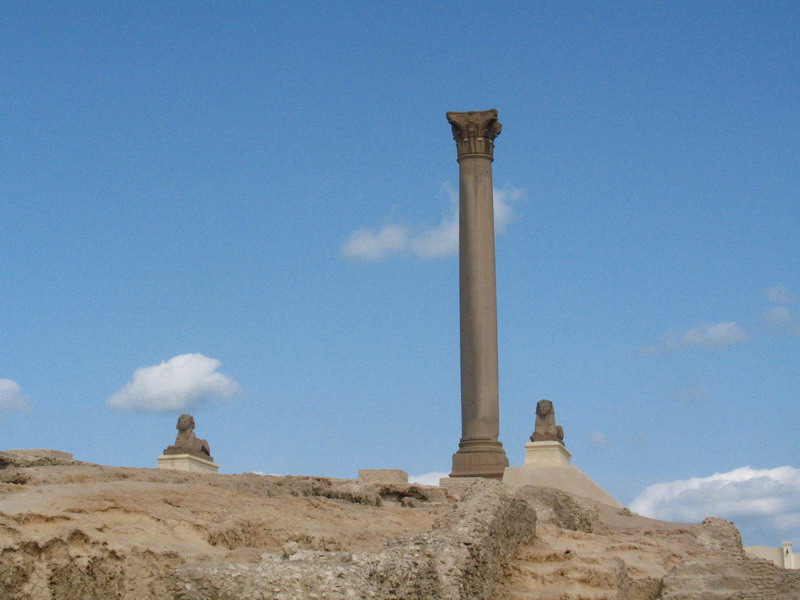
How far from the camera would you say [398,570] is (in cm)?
818

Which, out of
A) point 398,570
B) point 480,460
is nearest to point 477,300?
point 480,460

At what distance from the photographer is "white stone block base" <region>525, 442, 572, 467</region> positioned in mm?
24812

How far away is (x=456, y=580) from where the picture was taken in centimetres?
869

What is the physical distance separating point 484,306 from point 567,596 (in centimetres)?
1334

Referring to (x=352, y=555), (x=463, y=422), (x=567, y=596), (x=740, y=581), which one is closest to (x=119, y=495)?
(x=352, y=555)

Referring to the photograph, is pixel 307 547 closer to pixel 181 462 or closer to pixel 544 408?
pixel 544 408

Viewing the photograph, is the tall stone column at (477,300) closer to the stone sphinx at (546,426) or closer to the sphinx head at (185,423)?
the stone sphinx at (546,426)

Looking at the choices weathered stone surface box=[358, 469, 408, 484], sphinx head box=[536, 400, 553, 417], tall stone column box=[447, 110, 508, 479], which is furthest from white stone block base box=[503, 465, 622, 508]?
weathered stone surface box=[358, 469, 408, 484]

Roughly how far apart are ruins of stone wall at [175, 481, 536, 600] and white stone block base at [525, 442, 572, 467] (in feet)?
48.1

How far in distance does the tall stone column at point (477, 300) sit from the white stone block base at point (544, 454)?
106 inches

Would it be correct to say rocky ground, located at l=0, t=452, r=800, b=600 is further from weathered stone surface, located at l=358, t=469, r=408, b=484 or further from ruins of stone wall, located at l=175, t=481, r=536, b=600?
weathered stone surface, located at l=358, t=469, r=408, b=484

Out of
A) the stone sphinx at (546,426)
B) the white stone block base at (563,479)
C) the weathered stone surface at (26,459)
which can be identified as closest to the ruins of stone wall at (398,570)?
the weathered stone surface at (26,459)

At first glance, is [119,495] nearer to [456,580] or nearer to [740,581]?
[456,580]

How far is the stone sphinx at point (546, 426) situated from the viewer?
25375mm
